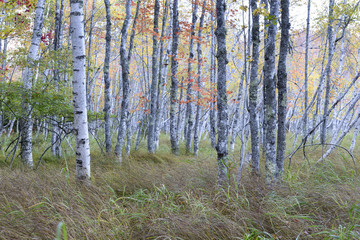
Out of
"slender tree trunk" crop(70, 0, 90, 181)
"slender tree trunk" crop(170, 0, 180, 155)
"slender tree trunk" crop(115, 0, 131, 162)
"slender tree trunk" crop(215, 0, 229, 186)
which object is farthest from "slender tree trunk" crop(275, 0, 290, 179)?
"slender tree trunk" crop(170, 0, 180, 155)

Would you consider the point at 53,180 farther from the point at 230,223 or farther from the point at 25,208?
the point at 230,223

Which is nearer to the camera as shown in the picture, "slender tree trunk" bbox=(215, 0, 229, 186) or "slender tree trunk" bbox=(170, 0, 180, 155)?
"slender tree trunk" bbox=(215, 0, 229, 186)

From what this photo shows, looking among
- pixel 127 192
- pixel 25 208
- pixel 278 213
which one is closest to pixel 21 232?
pixel 25 208

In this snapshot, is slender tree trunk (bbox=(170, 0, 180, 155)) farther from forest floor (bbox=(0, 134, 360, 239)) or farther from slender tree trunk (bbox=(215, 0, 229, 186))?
forest floor (bbox=(0, 134, 360, 239))

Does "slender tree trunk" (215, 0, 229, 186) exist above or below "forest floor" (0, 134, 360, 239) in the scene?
above

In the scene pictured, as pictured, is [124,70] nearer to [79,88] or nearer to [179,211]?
[79,88]

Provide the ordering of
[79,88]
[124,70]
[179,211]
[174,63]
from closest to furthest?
[179,211] < [79,88] < [124,70] < [174,63]

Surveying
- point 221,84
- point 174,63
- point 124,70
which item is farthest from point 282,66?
point 174,63

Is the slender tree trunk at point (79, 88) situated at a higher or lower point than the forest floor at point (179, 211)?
higher

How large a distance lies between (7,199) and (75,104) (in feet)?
5.28

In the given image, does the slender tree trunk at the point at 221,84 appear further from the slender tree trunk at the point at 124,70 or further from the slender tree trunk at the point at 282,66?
the slender tree trunk at the point at 124,70

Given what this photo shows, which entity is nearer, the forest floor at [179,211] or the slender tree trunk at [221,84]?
the forest floor at [179,211]

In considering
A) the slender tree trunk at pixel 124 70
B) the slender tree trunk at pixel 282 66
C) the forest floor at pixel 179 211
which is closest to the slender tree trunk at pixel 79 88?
the forest floor at pixel 179 211

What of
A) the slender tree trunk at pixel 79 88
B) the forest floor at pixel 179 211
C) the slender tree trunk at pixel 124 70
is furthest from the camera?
the slender tree trunk at pixel 124 70
